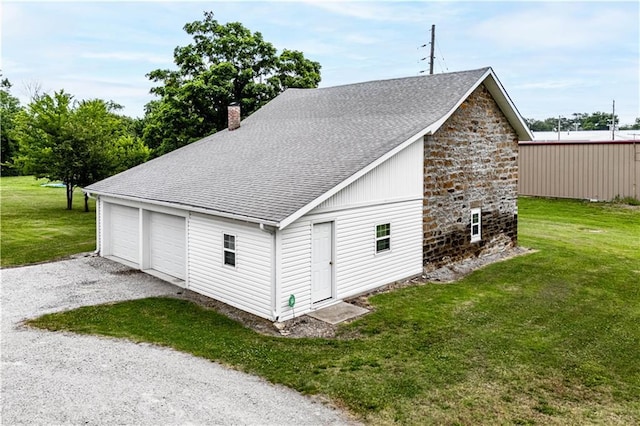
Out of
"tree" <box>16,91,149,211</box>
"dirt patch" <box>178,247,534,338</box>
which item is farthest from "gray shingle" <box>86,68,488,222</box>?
"tree" <box>16,91,149,211</box>

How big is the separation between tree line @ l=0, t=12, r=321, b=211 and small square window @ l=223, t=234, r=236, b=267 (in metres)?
16.4

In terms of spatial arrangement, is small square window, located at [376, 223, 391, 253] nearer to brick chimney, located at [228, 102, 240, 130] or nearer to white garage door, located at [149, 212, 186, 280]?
white garage door, located at [149, 212, 186, 280]

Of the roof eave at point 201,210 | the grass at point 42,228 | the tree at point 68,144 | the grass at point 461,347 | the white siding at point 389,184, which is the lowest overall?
the grass at point 461,347

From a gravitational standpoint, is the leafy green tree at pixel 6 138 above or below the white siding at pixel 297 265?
above

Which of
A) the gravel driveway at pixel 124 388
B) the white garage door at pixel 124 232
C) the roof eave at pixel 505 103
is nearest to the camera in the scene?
the gravel driveway at pixel 124 388

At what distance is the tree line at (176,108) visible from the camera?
26.0 m

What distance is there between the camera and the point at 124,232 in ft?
53.0

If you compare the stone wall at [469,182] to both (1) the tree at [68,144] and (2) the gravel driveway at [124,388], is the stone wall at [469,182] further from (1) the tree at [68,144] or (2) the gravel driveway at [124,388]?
(1) the tree at [68,144]

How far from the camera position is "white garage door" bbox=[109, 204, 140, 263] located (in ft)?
51.1

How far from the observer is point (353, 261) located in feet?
39.6

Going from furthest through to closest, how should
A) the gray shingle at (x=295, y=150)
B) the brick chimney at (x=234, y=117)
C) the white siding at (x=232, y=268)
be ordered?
the brick chimney at (x=234, y=117), the gray shingle at (x=295, y=150), the white siding at (x=232, y=268)

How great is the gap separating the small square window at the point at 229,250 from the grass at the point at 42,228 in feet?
26.4

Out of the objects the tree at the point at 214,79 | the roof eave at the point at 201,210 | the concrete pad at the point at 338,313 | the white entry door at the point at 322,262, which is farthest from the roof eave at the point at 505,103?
the tree at the point at 214,79

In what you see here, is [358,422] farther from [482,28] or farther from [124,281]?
[482,28]
